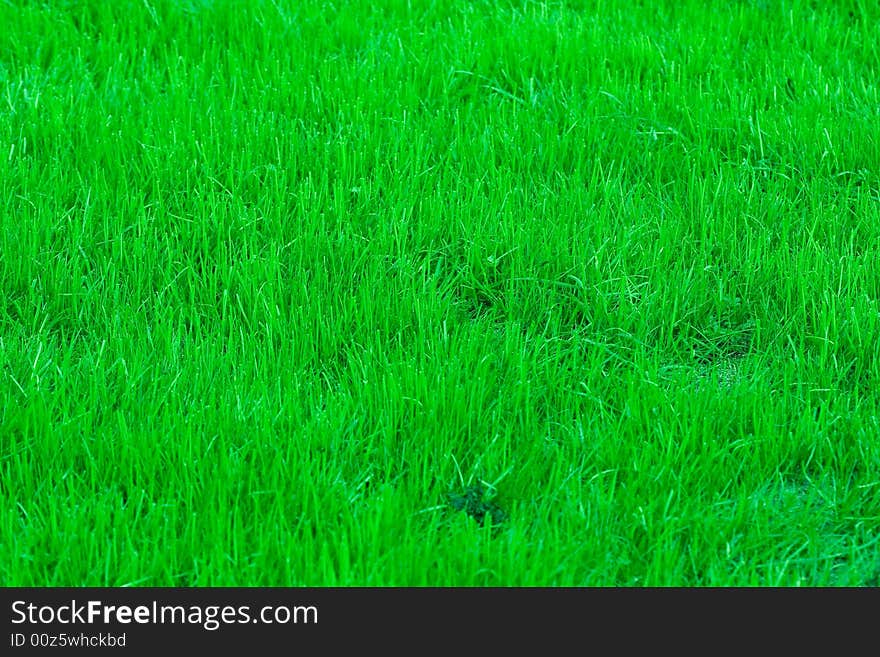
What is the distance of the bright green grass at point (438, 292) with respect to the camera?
2904mm

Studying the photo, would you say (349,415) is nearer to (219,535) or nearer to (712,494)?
(219,535)

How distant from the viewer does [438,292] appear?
3760 mm

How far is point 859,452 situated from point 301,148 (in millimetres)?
2482

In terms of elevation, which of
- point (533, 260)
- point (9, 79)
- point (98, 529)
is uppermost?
point (9, 79)

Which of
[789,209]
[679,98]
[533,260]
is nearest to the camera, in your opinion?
[533,260]

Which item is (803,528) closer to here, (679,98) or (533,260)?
(533,260)

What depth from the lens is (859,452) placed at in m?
3.15

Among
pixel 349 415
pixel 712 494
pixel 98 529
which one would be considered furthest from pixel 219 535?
pixel 712 494

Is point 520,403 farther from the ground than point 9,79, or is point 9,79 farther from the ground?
point 9,79

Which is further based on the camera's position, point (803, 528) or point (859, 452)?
point (859, 452)

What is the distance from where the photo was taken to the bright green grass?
9.53 ft

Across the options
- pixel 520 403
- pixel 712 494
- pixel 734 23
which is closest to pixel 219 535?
pixel 520 403

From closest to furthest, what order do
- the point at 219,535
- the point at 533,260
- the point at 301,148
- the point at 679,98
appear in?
the point at 219,535, the point at 533,260, the point at 301,148, the point at 679,98

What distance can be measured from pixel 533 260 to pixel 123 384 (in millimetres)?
1480
